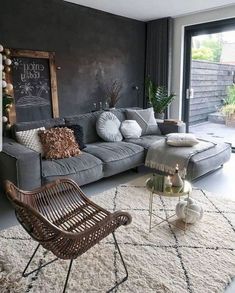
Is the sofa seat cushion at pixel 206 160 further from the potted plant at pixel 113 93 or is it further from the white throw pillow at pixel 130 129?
the potted plant at pixel 113 93

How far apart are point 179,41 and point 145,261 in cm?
432

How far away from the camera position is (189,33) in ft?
16.7

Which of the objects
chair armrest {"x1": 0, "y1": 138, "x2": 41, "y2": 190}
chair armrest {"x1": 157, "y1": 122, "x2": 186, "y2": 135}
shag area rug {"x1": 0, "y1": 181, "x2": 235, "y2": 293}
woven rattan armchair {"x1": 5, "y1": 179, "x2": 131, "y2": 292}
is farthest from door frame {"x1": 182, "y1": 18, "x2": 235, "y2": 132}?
woven rattan armchair {"x1": 5, "y1": 179, "x2": 131, "y2": 292}

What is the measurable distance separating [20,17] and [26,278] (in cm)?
326

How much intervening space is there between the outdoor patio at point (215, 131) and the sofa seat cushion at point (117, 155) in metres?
2.23

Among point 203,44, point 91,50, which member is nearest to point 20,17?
point 91,50

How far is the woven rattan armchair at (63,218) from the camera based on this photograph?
150 centimetres

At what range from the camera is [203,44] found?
5.10m

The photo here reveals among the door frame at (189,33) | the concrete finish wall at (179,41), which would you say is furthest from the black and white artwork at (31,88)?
the door frame at (189,33)

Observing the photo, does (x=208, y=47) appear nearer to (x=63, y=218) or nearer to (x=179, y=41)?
(x=179, y=41)

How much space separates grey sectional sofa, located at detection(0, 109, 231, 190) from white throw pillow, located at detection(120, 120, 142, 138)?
0.41ft

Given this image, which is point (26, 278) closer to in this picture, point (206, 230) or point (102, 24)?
point (206, 230)

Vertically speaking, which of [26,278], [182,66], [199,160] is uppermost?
[182,66]

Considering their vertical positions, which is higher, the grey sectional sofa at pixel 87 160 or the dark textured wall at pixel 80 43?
the dark textured wall at pixel 80 43
